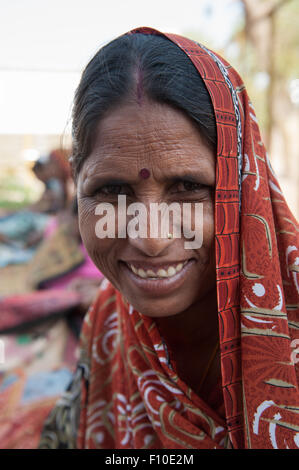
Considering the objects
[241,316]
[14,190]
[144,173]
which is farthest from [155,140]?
[14,190]

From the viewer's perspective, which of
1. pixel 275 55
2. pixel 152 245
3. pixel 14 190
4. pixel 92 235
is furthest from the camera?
pixel 14 190

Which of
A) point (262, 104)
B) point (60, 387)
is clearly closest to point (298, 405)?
point (60, 387)

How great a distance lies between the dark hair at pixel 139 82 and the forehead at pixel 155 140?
3cm

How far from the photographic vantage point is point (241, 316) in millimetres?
1081

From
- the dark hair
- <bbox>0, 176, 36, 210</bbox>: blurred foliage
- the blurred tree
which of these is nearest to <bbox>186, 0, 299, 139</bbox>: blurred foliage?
the blurred tree

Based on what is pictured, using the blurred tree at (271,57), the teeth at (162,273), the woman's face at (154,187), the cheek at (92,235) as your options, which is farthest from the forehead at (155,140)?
the blurred tree at (271,57)

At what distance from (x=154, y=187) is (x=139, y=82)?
Result: 317 millimetres

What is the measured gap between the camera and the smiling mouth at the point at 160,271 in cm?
111

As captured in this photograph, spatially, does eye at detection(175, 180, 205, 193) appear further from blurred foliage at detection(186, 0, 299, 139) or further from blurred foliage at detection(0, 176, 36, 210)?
blurred foliage at detection(0, 176, 36, 210)

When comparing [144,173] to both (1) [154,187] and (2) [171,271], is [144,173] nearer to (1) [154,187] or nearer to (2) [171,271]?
(1) [154,187]

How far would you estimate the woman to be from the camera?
1.05 metres

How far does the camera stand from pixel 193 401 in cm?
123

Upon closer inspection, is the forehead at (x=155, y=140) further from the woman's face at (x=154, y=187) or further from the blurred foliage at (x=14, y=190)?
the blurred foliage at (x=14, y=190)

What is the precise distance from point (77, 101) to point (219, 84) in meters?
0.48
